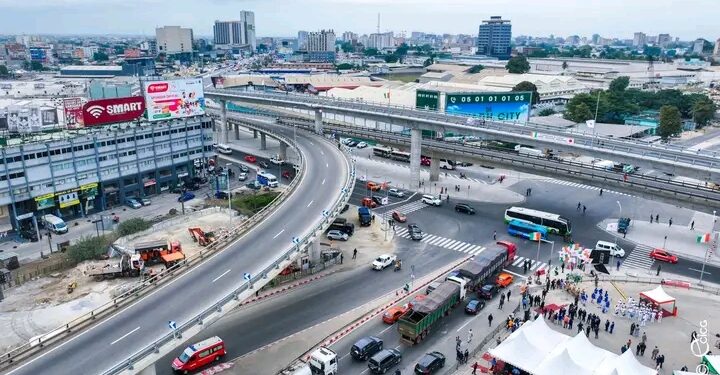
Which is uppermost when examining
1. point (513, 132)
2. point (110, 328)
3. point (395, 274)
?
point (513, 132)

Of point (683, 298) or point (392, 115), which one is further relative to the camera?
point (392, 115)

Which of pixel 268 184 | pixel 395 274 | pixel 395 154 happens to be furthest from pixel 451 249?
pixel 395 154

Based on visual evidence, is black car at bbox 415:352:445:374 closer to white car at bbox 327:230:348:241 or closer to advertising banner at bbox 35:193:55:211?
white car at bbox 327:230:348:241

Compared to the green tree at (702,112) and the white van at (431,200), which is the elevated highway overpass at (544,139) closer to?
the white van at (431,200)

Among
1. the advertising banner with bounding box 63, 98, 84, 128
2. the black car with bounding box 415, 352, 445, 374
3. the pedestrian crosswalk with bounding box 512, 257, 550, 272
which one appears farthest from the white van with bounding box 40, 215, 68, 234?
the pedestrian crosswalk with bounding box 512, 257, 550, 272

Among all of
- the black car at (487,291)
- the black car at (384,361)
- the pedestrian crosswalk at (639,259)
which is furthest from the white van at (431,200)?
the black car at (384,361)

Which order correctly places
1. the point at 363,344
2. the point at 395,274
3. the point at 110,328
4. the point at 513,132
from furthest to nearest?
the point at 513,132 → the point at 395,274 → the point at 363,344 → the point at 110,328

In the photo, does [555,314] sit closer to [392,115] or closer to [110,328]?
[110,328]

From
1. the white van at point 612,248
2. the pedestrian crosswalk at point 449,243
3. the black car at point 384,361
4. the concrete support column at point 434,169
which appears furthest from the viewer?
the concrete support column at point 434,169
